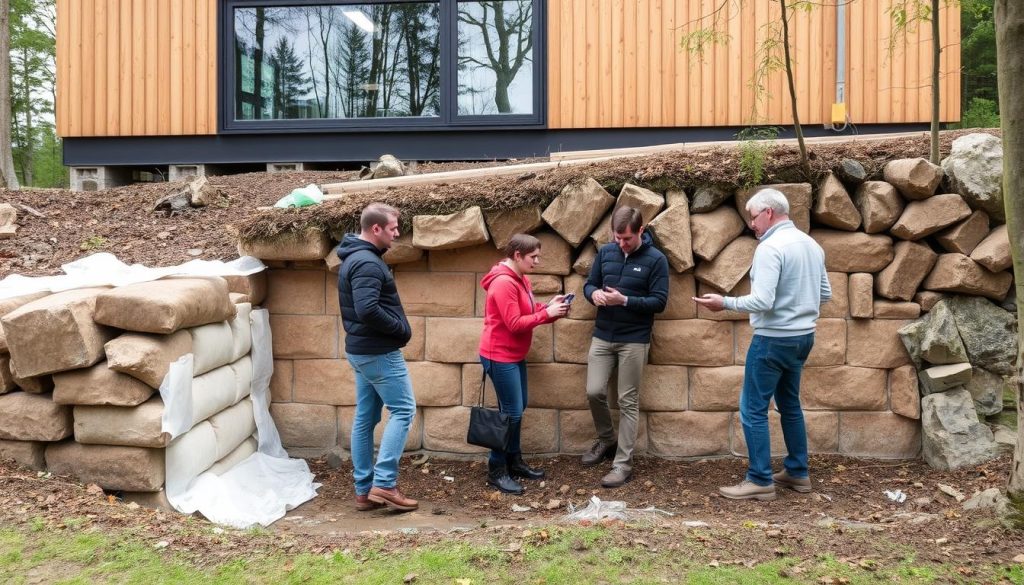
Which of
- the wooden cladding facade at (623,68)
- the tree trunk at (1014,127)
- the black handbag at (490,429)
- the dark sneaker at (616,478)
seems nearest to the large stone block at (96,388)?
the black handbag at (490,429)

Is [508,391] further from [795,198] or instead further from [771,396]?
[795,198]

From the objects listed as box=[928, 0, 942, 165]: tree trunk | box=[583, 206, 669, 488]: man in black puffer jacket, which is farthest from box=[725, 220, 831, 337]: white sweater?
box=[928, 0, 942, 165]: tree trunk

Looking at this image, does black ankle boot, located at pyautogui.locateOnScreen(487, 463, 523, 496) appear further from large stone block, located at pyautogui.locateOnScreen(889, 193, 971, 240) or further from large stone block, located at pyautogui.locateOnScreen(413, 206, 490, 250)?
large stone block, located at pyautogui.locateOnScreen(889, 193, 971, 240)

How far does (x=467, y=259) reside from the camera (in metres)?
6.09

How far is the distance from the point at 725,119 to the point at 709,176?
4836 millimetres

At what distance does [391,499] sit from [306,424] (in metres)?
1.57

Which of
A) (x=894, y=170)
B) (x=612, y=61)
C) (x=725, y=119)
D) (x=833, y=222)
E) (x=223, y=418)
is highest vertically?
(x=612, y=61)

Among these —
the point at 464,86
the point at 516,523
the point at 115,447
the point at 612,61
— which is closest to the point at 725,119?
the point at 612,61

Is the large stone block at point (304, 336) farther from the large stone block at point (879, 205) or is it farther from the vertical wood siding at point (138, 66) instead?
the vertical wood siding at point (138, 66)

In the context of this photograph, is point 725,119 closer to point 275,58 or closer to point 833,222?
point 833,222

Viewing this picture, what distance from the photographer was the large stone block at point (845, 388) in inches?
227

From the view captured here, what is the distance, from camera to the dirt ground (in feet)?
12.8

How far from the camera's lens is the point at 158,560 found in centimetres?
374

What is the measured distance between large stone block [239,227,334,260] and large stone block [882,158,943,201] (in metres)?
4.24
